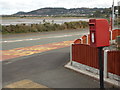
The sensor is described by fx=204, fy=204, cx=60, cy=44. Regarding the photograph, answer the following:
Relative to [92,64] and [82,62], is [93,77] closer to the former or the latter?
[92,64]

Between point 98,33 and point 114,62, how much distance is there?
65.9 inches

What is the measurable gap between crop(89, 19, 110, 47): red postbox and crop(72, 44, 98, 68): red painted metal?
6.36ft

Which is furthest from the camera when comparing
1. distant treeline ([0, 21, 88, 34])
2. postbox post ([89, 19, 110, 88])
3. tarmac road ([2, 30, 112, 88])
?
distant treeline ([0, 21, 88, 34])

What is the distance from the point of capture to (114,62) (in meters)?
6.22

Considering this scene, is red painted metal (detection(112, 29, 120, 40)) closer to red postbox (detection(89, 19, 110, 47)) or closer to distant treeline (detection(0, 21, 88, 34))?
red postbox (detection(89, 19, 110, 47))

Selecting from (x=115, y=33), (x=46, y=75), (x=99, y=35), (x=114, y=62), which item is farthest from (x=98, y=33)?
(x=115, y=33)

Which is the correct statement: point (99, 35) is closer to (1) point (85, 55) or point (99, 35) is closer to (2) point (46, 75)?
(1) point (85, 55)

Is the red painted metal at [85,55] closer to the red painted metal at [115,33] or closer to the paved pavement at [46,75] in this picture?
the paved pavement at [46,75]

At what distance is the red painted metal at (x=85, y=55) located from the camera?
7.01m

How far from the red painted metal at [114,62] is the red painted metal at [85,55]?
2.05 ft

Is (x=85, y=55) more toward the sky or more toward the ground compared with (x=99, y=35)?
more toward the ground

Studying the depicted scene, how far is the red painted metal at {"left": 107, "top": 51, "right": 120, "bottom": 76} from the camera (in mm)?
6109

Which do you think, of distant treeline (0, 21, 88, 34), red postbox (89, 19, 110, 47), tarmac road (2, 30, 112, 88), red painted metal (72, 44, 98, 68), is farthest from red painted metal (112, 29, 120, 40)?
distant treeline (0, 21, 88, 34)

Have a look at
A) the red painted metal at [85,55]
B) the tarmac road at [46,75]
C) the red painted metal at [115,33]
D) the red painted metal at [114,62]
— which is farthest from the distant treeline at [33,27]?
the red painted metal at [114,62]
